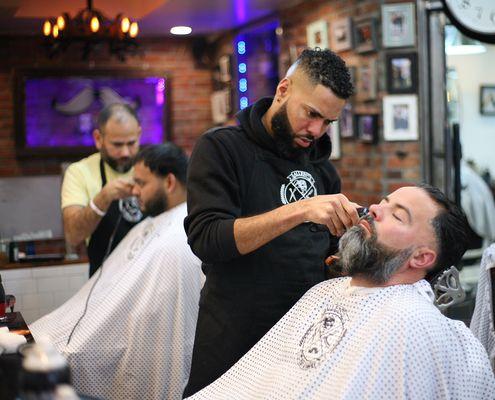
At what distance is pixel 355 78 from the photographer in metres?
4.87

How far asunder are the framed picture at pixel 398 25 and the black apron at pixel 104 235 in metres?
1.88

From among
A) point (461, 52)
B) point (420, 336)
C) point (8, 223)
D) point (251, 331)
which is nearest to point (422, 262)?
point (420, 336)

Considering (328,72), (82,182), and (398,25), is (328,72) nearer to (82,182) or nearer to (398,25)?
(82,182)

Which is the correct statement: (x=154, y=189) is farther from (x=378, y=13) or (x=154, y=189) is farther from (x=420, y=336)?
(x=378, y=13)

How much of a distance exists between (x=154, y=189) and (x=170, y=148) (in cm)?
18

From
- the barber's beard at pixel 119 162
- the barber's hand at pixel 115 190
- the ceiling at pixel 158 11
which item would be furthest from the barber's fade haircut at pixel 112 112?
the ceiling at pixel 158 11

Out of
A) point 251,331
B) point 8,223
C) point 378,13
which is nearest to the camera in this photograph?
point 251,331

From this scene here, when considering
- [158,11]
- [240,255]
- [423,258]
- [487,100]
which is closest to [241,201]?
[240,255]

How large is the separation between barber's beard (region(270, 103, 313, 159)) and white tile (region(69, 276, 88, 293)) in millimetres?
2166

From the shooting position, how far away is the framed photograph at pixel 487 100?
5.81m

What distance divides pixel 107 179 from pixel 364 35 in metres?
1.94

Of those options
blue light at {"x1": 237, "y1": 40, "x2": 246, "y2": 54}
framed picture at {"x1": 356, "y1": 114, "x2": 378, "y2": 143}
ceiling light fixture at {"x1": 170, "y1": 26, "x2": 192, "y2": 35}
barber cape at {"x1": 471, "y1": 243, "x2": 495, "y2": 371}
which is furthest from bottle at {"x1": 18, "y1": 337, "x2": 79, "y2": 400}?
ceiling light fixture at {"x1": 170, "y1": 26, "x2": 192, "y2": 35}

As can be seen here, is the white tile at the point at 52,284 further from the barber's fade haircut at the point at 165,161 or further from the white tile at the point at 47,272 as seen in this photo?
the barber's fade haircut at the point at 165,161

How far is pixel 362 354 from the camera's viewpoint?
189 cm
